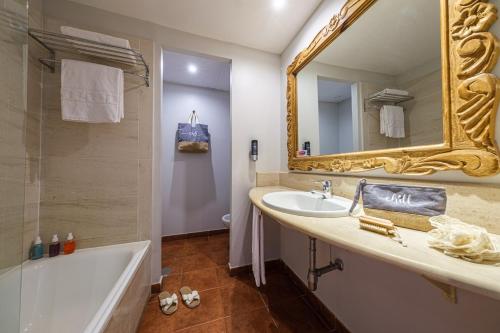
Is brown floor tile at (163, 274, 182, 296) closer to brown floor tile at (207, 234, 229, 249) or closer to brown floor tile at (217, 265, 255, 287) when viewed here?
brown floor tile at (217, 265, 255, 287)

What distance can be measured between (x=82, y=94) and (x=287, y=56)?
168 centimetres

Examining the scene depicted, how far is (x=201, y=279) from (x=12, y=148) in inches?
61.4

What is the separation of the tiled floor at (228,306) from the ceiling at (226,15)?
2.21m

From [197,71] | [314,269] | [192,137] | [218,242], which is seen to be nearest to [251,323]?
[314,269]

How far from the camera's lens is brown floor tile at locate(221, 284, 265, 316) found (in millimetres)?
1228

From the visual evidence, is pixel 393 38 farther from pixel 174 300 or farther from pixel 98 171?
pixel 174 300

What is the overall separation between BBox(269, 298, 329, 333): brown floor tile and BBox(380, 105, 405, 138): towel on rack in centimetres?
123

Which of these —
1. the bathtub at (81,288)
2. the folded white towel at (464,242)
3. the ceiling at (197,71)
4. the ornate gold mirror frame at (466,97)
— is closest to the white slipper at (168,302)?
the bathtub at (81,288)

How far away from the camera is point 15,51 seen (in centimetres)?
98

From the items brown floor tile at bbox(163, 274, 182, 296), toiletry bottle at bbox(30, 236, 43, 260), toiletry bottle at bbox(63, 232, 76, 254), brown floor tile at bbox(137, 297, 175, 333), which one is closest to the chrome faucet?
brown floor tile at bbox(137, 297, 175, 333)

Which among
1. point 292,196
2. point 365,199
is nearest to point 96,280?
point 292,196

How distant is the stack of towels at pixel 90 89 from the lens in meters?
1.10

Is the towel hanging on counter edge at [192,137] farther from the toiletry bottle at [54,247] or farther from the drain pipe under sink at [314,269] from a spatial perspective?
the drain pipe under sink at [314,269]

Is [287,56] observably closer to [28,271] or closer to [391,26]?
[391,26]
